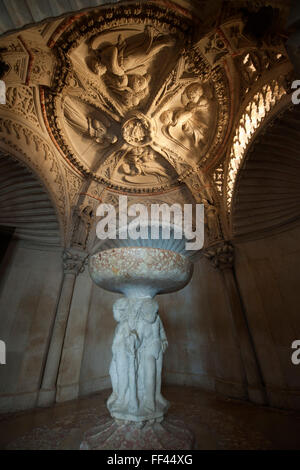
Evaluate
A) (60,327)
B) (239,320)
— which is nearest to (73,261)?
(60,327)

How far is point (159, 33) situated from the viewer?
3.46 m

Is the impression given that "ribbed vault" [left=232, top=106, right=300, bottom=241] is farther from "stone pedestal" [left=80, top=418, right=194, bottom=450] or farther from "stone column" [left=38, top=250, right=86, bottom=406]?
"stone column" [left=38, top=250, right=86, bottom=406]

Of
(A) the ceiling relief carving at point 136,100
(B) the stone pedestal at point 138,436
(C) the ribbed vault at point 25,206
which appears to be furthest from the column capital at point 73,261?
(B) the stone pedestal at point 138,436

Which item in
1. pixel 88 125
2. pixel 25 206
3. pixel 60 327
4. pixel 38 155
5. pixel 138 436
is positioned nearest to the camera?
pixel 138 436

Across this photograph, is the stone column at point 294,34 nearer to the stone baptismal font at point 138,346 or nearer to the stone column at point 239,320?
the stone baptismal font at point 138,346

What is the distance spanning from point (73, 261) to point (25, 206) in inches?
66.9

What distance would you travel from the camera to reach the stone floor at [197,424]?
1.98 m

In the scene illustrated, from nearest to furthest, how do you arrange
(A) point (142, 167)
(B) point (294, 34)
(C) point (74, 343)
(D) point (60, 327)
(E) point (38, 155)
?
(B) point (294, 34) < (D) point (60, 327) < (C) point (74, 343) < (E) point (38, 155) < (A) point (142, 167)

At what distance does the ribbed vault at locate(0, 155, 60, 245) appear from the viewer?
13.0 ft

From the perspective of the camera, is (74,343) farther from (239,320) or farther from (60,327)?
(239,320)

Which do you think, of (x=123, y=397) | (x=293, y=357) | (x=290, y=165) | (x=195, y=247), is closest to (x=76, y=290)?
(x=123, y=397)

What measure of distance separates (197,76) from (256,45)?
1.24 metres

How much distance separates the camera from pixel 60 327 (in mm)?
4051

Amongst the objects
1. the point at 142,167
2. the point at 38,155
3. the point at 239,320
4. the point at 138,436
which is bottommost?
the point at 138,436
